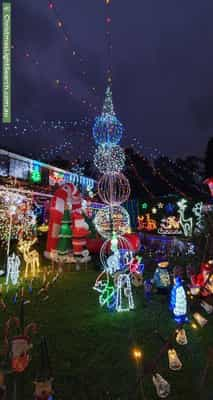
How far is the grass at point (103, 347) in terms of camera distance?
353 centimetres

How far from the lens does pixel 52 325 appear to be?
5645mm

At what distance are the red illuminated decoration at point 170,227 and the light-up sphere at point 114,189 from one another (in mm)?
7567

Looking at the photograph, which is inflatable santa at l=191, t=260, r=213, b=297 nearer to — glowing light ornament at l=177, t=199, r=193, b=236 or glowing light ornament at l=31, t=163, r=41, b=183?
glowing light ornament at l=177, t=199, r=193, b=236

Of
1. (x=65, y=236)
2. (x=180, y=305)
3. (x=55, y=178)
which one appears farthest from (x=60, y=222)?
(x=55, y=178)

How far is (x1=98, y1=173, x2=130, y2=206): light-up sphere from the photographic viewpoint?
40.3 ft

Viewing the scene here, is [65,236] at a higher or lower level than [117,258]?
higher

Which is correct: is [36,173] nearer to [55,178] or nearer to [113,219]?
[55,178]

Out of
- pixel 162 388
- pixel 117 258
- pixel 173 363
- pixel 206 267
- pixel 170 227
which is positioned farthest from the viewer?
pixel 170 227

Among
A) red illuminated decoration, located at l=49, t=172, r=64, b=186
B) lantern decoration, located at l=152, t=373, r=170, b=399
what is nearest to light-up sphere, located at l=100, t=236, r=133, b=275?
lantern decoration, located at l=152, t=373, r=170, b=399

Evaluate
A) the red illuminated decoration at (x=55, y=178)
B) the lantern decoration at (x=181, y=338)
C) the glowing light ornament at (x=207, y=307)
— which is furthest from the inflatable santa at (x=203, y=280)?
the red illuminated decoration at (x=55, y=178)

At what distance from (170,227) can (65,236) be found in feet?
31.0

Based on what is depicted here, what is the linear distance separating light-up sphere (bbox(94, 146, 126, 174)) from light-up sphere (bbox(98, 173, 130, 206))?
0.34 m

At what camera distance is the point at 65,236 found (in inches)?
468

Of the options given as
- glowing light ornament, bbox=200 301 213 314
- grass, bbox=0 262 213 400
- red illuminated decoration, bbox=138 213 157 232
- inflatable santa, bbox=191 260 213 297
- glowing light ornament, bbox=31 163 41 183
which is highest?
glowing light ornament, bbox=31 163 41 183
